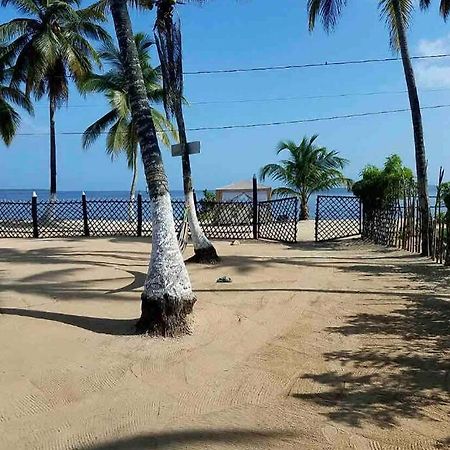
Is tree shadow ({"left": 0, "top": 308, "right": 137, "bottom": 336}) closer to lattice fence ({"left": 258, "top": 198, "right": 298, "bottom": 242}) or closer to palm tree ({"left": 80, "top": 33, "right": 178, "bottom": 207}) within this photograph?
lattice fence ({"left": 258, "top": 198, "right": 298, "bottom": 242})

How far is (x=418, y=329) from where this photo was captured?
552 cm

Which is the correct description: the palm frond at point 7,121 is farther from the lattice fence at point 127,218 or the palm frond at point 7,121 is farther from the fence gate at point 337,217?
the fence gate at point 337,217

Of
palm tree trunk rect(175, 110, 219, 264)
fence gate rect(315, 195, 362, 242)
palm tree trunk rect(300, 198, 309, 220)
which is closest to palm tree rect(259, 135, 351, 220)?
palm tree trunk rect(300, 198, 309, 220)

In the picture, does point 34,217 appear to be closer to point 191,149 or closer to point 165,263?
point 191,149

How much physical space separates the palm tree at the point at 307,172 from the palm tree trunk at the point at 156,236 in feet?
72.8

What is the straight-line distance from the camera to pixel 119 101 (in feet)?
79.4

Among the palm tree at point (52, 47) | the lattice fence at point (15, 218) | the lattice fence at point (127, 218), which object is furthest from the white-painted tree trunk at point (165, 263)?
the palm tree at point (52, 47)

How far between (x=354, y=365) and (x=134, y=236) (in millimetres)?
13959

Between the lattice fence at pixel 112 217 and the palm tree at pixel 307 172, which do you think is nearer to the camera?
the lattice fence at pixel 112 217

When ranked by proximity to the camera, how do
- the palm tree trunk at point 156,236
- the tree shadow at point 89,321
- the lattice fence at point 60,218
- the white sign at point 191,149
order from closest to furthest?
1. the palm tree trunk at point 156,236
2. the tree shadow at point 89,321
3. the white sign at point 191,149
4. the lattice fence at point 60,218

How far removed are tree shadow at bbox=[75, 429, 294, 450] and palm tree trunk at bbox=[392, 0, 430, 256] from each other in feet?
30.0

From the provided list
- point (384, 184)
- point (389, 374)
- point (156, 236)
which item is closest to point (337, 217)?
point (384, 184)

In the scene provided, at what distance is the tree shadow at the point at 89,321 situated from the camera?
5.42 m

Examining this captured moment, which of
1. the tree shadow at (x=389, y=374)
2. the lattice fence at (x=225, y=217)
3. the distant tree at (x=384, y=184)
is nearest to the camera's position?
the tree shadow at (x=389, y=374)
